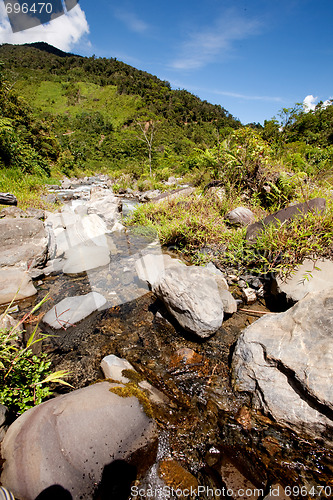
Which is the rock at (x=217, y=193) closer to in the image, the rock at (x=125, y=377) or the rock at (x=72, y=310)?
the rock at (x=72, y=310)

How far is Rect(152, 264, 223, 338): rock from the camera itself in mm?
2482

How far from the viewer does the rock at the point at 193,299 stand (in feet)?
8.14

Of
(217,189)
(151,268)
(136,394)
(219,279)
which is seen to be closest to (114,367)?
(136,394)

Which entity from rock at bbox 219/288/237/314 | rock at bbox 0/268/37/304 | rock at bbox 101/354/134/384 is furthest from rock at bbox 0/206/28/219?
rock at bbox 219/288/237/314

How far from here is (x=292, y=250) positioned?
320 cm

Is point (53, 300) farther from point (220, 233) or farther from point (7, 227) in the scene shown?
point (220, 233)

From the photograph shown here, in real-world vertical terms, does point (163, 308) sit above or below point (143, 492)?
above

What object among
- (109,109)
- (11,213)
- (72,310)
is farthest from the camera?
(109,109)

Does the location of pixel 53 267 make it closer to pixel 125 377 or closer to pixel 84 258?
pixel 84 258

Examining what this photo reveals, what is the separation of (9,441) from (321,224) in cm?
418

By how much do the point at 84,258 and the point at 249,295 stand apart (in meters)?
3.17

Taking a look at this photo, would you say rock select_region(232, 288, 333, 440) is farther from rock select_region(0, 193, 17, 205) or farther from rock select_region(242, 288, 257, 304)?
rock select_region(0, 193, 17, 205)

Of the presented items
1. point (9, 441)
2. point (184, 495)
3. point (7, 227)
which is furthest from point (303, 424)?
point (7, 227)

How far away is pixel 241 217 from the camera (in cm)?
483
